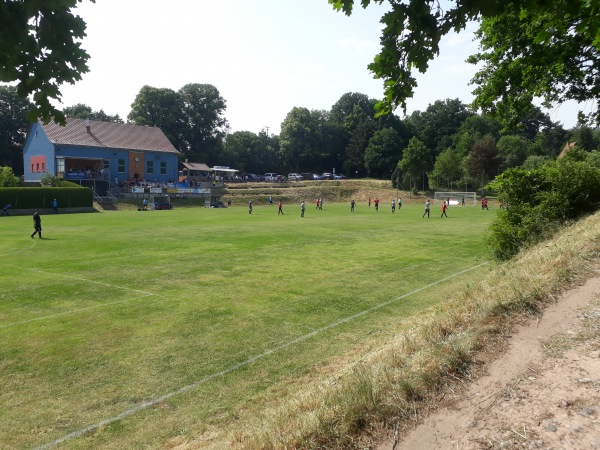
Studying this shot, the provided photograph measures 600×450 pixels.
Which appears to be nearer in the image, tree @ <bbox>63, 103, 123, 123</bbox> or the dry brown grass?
the dry brown grass

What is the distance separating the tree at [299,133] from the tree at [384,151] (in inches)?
538

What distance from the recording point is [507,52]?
18156 mm

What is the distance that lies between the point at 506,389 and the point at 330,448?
1.78 meters

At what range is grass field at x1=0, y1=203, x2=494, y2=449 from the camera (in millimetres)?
7156

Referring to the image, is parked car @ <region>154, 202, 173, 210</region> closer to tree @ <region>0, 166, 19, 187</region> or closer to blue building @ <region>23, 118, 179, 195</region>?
blue building @ <region>23, 118, 179, 195</region>

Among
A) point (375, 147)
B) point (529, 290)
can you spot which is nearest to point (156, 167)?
point (375, 147)

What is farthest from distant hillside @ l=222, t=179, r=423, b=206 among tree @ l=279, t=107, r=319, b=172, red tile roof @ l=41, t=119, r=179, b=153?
tree @ l=279, t=107, r=319, b=172

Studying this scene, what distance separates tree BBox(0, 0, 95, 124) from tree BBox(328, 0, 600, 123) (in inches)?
110

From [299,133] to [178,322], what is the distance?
9716 cm

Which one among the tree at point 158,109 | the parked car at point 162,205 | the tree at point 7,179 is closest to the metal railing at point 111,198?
the parked car at point 162,205

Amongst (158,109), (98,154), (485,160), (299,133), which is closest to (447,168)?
(485,160)

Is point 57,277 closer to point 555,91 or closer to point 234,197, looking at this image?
point 555,91

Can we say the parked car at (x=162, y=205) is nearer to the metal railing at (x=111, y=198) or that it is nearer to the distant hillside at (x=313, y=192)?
the metal railing at (x=111, y=198)

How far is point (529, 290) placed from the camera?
6.83m
